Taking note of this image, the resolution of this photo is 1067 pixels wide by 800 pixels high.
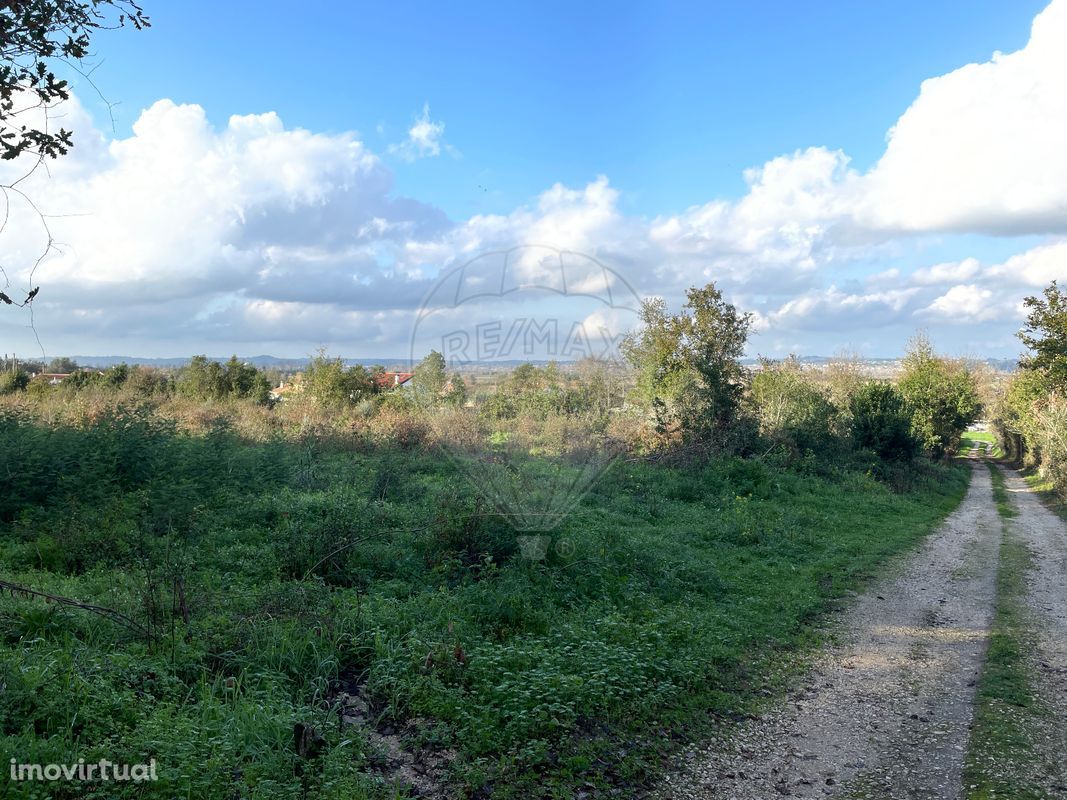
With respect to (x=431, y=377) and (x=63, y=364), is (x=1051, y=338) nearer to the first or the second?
(x=431, y=377)

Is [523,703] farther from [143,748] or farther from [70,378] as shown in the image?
[70,378]

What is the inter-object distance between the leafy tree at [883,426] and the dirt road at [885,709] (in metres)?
17.6

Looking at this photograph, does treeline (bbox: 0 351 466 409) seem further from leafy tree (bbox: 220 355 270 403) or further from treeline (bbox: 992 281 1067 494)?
treeline (bbox: 992 281 1067 494)

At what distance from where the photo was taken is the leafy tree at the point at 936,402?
36.1m

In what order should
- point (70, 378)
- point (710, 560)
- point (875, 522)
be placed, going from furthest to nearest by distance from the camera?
point (70, 378)
point (875, 522)
point (710, 560)

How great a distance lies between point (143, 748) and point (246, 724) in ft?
1.99

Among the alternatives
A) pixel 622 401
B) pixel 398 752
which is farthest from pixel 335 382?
pixel 398 752

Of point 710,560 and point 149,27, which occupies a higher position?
point 149,27

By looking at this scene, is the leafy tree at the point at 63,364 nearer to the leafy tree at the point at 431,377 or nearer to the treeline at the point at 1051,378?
the leafy tree at the point at 431,377

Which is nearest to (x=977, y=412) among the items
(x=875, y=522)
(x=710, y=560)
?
(x=875, y=522)

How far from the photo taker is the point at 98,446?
424 inches

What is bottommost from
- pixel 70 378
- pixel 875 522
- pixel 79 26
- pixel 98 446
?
pixel 875 522

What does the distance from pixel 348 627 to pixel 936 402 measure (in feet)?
133

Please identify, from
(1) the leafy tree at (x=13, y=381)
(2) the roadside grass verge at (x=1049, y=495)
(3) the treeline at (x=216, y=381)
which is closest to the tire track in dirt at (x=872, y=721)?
(2) the roadside grass verge at (x=1049, y=495)
